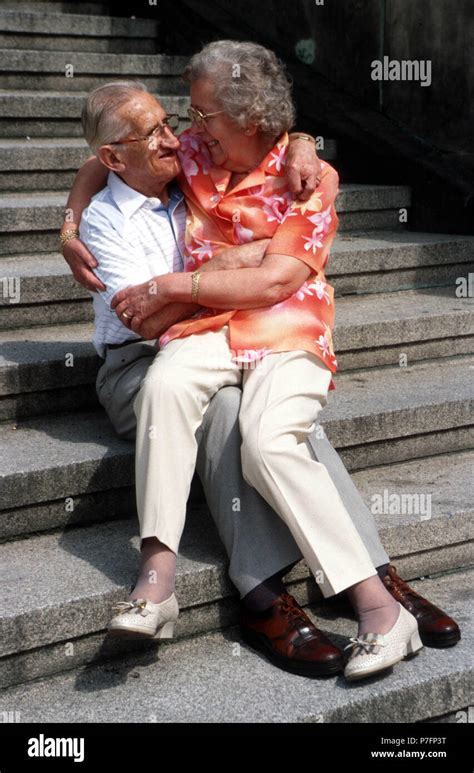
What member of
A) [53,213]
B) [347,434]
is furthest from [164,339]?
[53,213]

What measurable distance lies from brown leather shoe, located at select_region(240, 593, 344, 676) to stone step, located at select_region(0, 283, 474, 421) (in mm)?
1023

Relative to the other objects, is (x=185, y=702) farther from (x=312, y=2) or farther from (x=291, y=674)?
(x=312, y=2)

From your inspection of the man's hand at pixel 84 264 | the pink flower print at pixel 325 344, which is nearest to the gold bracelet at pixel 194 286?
the man's hand at pixel 84 264

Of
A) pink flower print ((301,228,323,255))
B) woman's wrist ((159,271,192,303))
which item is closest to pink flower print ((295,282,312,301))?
pink flower print ((301,228,323,255))

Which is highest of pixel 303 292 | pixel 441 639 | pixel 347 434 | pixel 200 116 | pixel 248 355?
pixel 200 116

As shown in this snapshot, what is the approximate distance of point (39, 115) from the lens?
5148 mm

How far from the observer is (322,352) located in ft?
10.6

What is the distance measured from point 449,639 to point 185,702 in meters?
0.75

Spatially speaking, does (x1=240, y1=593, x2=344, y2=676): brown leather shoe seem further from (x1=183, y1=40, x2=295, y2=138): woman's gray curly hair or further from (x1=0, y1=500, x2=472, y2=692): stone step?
(x1=183, y1=40, x2=295, y2=138): woman's gray curly hair

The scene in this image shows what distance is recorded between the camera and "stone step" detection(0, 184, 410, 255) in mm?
4297

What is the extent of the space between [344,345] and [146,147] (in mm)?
1239

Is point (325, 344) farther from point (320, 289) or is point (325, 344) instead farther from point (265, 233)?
point (265, 233)

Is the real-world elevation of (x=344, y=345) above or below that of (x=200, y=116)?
below

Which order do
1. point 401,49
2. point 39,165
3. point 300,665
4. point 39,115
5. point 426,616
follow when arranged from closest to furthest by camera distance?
1. point 300,665
2. point 426,616
3. point 39,165
4. point 39,115
5. point 401,49
